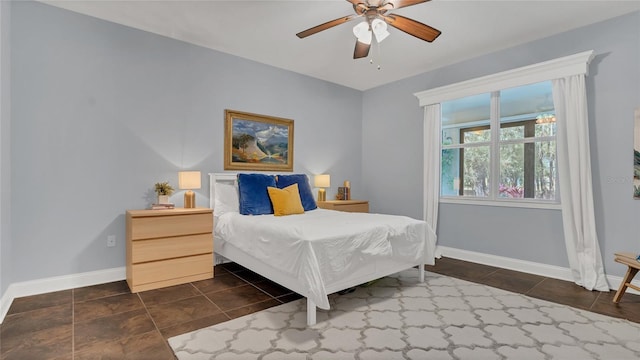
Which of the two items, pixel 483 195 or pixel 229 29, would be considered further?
pixel 483 195

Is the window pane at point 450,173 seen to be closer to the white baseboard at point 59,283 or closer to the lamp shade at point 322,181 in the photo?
the lamp shade at point 322,181

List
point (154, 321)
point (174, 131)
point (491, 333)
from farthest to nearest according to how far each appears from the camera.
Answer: point (174, 131) → point (154, 321) → point (491, 333)

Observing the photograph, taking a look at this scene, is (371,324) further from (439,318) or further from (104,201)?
(104,201)

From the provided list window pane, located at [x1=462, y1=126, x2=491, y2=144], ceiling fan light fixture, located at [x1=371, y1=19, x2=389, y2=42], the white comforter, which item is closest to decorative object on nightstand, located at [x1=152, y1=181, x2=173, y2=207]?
the white comforter

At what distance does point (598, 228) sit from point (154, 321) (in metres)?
4.26

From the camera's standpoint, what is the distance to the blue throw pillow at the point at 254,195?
3.68 m

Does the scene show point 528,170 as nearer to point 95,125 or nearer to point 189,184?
point 189,184

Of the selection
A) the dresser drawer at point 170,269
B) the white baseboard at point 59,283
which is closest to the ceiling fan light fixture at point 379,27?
the dresser drawer at point 170,269

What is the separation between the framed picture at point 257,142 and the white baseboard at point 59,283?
67.5 inches

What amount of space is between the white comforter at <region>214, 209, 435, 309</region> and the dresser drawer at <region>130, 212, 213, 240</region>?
277 mm

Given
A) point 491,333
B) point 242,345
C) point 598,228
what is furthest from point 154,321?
point 598,228

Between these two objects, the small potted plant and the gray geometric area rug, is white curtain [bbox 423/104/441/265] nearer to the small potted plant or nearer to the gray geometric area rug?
the gray geometric area rug

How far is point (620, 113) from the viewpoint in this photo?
3.08 m

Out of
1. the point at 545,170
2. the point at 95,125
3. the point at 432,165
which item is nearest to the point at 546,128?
the point at 545,170
